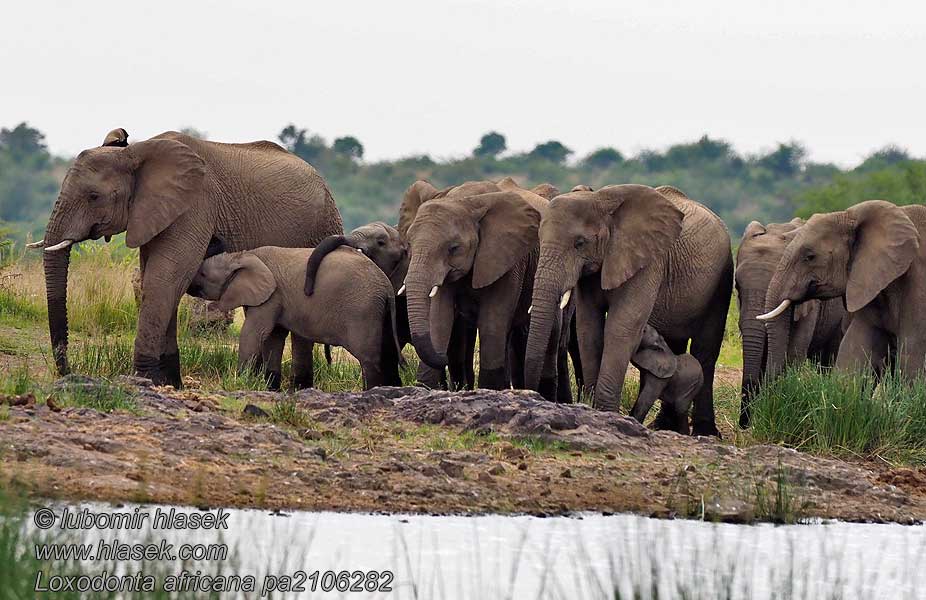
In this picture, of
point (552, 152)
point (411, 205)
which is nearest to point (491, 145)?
point (552, 152)

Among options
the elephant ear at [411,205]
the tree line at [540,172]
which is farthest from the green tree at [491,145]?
the elephant ear at [411,205]

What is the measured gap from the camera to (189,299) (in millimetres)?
18016

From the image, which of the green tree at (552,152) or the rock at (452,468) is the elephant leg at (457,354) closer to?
the rock at (452,468)

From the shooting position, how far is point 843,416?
1105cm

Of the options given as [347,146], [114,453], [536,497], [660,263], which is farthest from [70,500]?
[347,146]

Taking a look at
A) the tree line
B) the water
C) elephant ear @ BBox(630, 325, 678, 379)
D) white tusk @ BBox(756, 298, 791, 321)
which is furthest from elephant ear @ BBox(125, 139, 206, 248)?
the tree line

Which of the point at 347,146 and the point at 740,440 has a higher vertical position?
the point at 740,440

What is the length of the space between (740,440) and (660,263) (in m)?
1.52

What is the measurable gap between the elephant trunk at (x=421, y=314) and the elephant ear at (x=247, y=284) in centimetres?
115

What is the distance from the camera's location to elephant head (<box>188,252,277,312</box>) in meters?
12.9

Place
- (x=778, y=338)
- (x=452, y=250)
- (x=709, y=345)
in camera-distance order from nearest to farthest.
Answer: (x=452, y=250), (x=778, y=338), (x=709, y=345)

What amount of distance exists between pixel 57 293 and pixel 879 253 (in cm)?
603

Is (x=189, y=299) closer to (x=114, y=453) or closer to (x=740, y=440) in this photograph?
(x=740, y=440)

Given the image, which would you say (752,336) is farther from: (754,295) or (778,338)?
(778,338)
